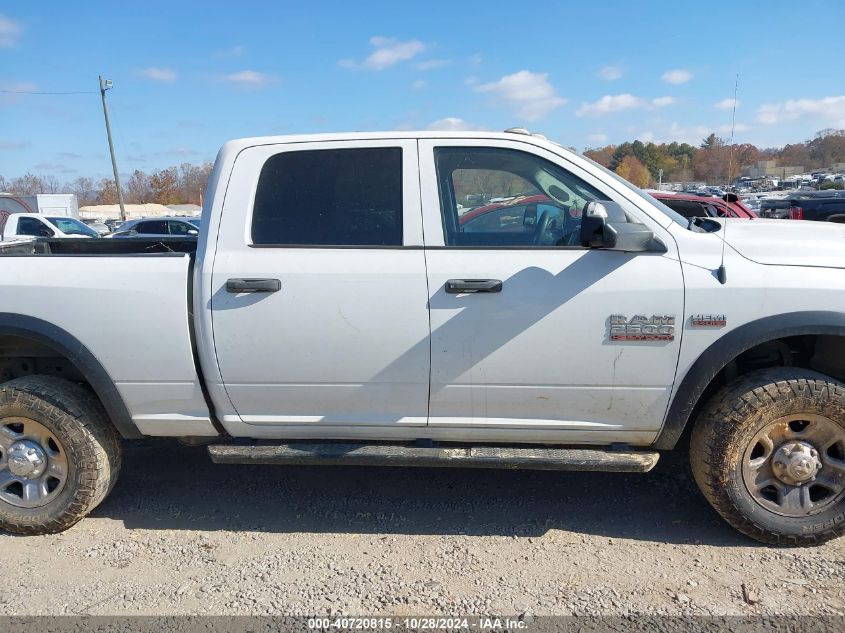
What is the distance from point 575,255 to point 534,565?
4.91 feet

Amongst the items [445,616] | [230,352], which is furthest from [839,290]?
[230,352]

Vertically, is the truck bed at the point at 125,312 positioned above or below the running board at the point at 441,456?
above

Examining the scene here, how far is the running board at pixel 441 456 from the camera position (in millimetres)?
3008

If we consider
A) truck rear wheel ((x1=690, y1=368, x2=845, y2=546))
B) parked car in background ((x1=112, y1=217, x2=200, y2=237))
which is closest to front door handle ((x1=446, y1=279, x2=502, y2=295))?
truck rear wheel ((x1=690, y1=368, x2=845, y2=546))

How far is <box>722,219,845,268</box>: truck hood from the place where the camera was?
9.40 ft

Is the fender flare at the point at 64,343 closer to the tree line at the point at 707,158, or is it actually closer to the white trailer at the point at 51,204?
the tree line at the point at 707,158

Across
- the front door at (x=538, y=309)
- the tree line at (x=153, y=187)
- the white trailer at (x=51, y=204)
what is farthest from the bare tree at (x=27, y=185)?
the front door at (x=538, y=309)

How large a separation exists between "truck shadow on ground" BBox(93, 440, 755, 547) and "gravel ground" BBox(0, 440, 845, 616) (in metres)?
0.01

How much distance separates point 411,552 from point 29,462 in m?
2.06

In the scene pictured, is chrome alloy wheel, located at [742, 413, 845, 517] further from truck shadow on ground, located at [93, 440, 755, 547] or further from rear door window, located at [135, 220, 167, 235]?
rear door window, located at [135, 220, 167, 235]

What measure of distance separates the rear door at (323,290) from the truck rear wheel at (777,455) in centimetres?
143

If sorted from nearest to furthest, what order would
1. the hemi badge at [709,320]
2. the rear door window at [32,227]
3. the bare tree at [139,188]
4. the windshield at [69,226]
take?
the hemi badge at [709,320]
the rear door window at [32,227]
the windshield at [69,226]
the bare tree at [139,188]

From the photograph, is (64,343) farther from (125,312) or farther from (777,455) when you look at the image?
(777,455)

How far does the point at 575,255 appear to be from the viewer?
2898mm
